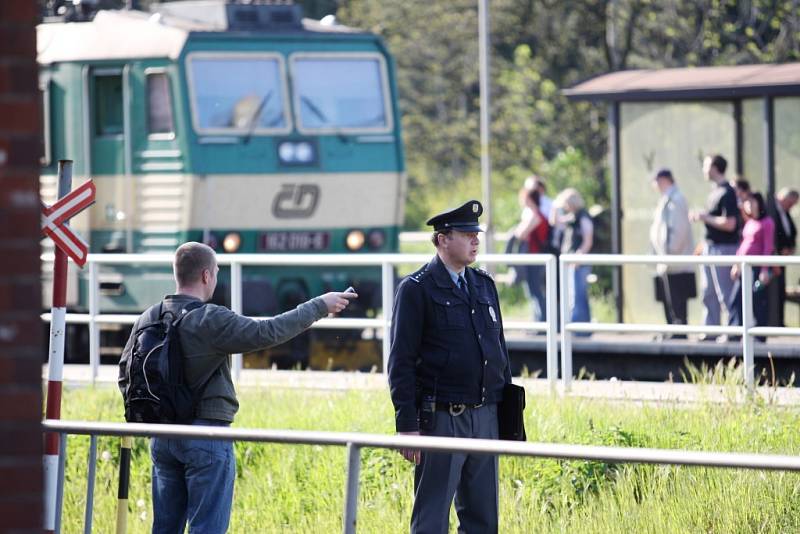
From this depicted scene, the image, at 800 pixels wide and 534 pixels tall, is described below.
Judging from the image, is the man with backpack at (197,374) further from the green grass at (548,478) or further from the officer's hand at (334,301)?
the green grass at (548,478)

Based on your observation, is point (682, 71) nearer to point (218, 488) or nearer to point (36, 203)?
point (218, 488)

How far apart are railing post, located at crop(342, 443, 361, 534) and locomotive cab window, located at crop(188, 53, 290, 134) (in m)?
10.5

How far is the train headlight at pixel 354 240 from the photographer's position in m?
16.5

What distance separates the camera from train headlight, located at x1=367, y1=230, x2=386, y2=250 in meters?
16.6

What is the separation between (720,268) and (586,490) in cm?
562

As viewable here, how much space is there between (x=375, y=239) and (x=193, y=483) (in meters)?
9.91

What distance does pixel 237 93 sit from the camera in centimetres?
1600

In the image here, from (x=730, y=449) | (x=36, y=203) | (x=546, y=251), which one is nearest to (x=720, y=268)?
(x=546, y=251)

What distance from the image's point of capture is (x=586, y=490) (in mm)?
9008

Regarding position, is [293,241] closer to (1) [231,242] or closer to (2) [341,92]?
(1) [231,242]

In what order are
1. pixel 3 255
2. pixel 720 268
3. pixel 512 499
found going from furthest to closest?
1. pixel 720 268
2. pixel 512 499
3. pixel 3 255

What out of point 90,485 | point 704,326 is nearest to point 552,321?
point 704,326

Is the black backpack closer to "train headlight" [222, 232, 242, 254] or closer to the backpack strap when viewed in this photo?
the backpack strap

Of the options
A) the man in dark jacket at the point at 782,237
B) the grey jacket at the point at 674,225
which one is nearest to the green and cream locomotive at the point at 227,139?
the grey jacket at the point at 674,225
